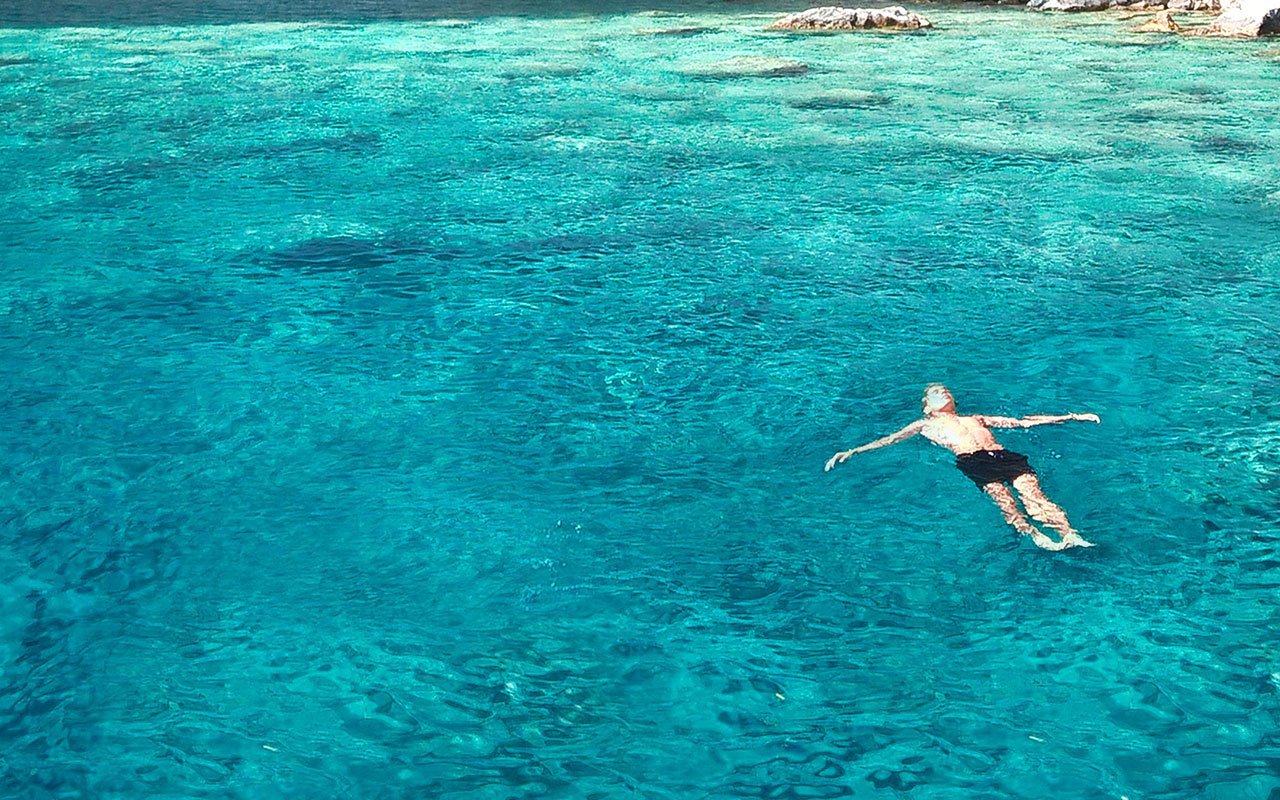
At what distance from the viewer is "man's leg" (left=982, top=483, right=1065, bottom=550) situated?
20.8ft

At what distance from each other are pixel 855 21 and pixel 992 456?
838 inches

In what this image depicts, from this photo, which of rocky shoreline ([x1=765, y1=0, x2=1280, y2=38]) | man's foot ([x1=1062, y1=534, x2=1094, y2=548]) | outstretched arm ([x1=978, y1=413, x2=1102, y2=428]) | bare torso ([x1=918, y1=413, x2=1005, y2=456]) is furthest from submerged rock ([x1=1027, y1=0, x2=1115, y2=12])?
man's foot ([x1=1062, y1=534, x2=1094, y2=548])

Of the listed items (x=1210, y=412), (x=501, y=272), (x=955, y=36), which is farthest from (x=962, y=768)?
(x=955, y=36)

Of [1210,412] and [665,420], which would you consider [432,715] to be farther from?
[1210,412]

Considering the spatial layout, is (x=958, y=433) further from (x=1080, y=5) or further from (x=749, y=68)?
(x=1080, y=5)

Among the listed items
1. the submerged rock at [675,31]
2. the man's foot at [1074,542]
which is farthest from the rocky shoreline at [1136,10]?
the man's foot at [1074,542]

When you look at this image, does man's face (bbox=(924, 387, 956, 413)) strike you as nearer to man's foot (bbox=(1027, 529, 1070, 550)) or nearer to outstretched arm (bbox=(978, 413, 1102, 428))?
outstretched arm (bbox=(978, 413, 1102, 428))

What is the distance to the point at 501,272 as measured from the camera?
11.0m

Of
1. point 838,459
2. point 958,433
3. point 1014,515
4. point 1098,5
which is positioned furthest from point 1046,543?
point 1098,5

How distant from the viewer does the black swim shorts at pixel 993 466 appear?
22.8 ft

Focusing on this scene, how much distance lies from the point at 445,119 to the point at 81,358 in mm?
9435

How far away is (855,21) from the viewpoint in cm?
2619

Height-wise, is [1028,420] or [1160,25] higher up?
[1160,25]

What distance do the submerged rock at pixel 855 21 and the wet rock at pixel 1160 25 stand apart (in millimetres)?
4675
